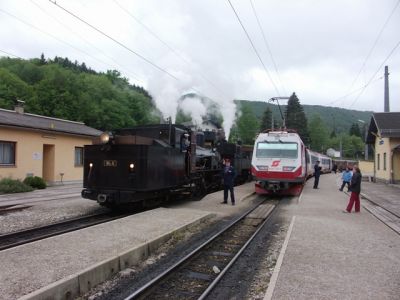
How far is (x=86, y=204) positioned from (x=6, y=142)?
7.83 metres

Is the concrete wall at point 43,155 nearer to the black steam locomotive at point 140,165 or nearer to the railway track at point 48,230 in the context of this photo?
the black steam locomotive at point 140,165

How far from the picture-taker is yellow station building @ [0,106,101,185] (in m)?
19.2

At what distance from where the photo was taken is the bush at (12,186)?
56.6 ft

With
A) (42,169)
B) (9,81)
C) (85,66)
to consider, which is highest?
(85,66)

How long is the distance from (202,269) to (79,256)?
2.05 metres

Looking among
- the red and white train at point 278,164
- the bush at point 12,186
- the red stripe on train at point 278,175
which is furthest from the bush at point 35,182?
the red stripe on train at point 278,175

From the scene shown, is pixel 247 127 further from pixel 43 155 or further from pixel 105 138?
pixel 105 138

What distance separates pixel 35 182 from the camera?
64.6 feet

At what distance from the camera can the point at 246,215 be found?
12656 mm

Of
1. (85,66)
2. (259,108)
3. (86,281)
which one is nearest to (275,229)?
(86,281)

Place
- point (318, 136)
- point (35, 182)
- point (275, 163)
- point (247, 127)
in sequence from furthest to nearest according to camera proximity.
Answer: point (318, 136) → point (247, 127) → point (35, 182) → point (275, 163)

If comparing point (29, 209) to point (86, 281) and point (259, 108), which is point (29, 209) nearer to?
point (86, 281)

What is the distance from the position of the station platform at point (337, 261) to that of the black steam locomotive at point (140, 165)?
409cm

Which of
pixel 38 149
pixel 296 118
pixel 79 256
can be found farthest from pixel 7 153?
pixel 296 118
